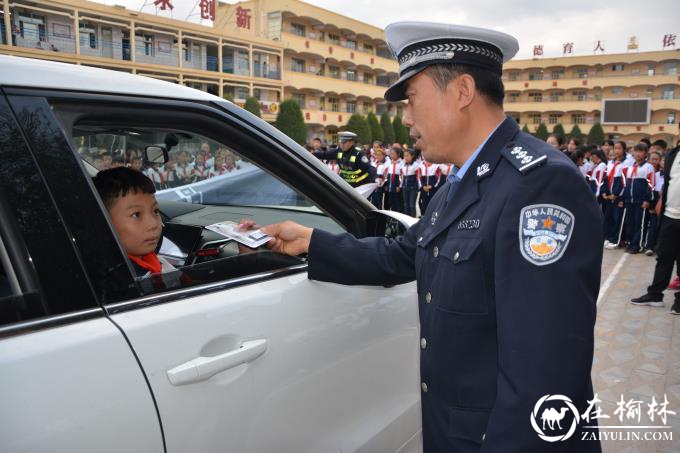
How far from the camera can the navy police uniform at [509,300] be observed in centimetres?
107

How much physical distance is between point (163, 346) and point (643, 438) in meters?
3.11

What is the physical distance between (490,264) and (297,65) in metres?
47.4

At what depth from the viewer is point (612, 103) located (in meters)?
51.6

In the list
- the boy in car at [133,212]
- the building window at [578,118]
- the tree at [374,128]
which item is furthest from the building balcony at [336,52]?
the boy in car at [133,212]

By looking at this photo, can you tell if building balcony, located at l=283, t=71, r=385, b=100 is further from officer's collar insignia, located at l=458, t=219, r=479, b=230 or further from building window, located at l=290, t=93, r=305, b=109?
officer's collar insignia, located at l=458, t=219, r=479, b=230

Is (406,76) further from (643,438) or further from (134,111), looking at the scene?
(643,438)

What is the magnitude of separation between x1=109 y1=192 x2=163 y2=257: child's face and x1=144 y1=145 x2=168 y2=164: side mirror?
1.52 feet

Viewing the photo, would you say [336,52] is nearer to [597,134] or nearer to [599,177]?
[597,134]

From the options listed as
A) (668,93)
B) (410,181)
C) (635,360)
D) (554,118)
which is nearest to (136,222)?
(635,360)

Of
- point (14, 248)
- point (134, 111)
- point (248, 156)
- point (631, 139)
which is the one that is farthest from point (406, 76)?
point (631, 139)

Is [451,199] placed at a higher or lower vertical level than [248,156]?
lower

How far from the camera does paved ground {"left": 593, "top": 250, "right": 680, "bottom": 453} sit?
3224 millimetres

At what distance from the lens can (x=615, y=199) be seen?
9.65m

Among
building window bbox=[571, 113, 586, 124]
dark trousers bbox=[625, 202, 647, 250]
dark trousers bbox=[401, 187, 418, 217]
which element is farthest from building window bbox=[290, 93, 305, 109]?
dark trousers bbox=[625, 202, 647, 250]
